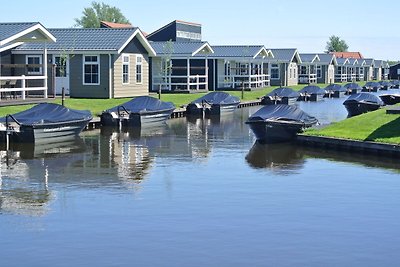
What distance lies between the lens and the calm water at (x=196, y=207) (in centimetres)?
1348

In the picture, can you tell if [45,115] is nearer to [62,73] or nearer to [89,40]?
[62,73]

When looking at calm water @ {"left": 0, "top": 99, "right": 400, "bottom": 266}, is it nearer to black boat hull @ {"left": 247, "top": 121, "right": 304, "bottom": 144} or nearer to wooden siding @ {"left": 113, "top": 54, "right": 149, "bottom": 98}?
black boat hull @ {"left": 247, "top": 121, "right": 304, "bottom": 144}

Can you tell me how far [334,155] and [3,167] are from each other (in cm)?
1187

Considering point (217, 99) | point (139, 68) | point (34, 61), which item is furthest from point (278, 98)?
point (34, 61)

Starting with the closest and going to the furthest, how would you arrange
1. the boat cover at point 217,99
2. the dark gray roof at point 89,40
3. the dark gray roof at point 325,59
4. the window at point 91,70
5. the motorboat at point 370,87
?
the dark gray roof at point 89,40, the window at point 91,70, the boat cover at point 217,99, the motorboat at point 370,87, the dark gray roof at point 325,59

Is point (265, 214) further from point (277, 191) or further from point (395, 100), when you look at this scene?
point (395, 100)

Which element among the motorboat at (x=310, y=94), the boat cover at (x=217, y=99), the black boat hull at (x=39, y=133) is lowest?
the black boat hull at (x=39, y=133)

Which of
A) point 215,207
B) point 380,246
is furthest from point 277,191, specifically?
point 380,246

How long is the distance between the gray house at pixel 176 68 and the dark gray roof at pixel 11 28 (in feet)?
69.7

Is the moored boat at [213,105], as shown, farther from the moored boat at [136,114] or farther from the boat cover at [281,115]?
the boat cover at [281,115]

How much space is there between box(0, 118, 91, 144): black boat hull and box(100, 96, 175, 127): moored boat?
7.02m

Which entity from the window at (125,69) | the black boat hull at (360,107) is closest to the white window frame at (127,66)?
the window at (125,69)

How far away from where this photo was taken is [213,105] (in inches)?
1948

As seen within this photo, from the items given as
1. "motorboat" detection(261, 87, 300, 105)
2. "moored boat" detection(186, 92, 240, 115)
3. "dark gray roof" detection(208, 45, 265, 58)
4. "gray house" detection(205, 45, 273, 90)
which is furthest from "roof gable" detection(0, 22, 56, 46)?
"dark gray roof" detection(208, 45, 265, 58)
